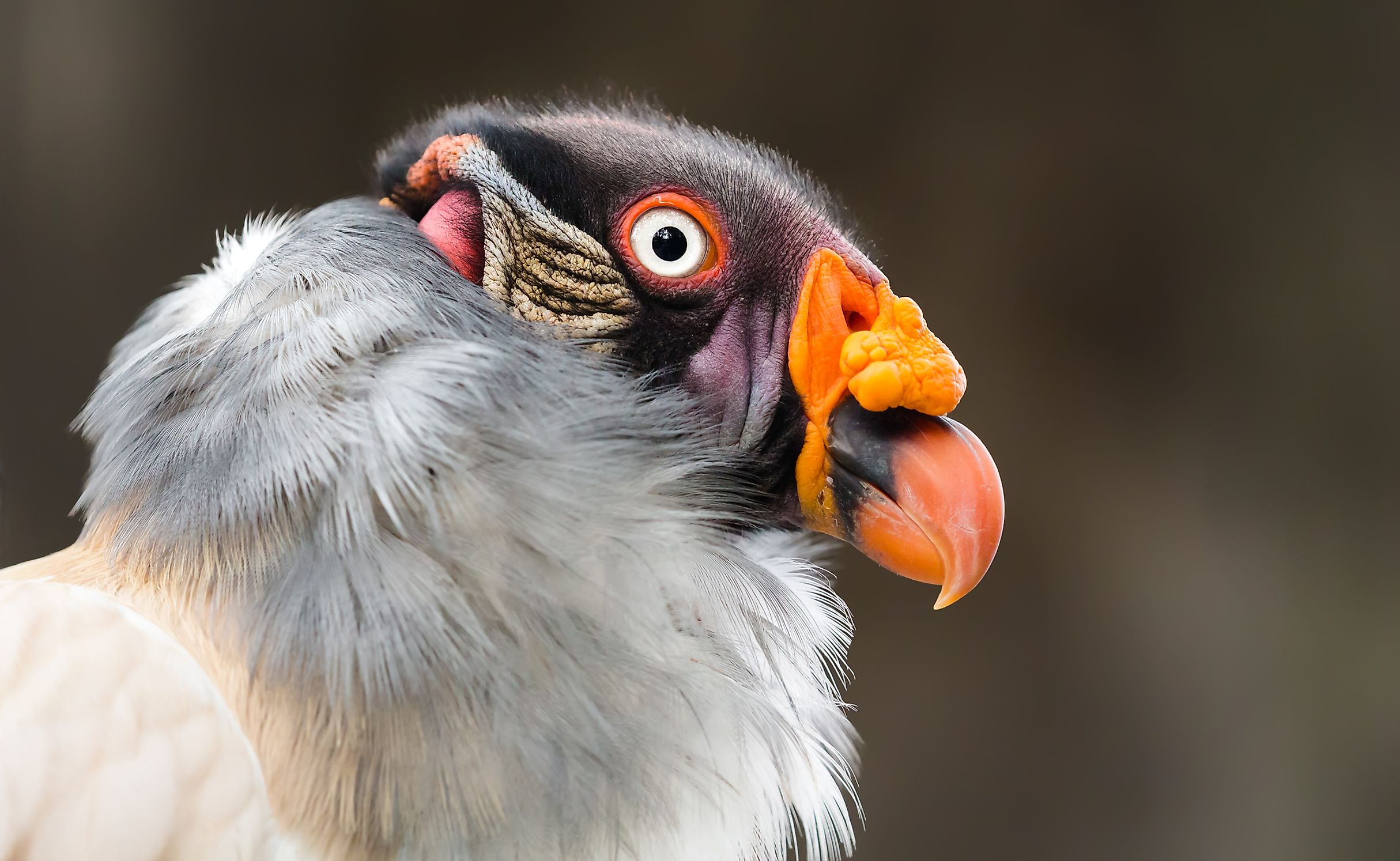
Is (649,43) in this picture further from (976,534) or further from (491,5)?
(976,534)

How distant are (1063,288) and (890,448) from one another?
9.30 feet

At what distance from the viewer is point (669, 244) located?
1138 millimetres

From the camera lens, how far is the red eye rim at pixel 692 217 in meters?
1.13

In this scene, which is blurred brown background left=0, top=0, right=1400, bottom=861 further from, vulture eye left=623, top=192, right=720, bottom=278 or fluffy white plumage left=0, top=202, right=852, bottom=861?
fluffy white plumage left=0, top=202, right=852, bottom=861

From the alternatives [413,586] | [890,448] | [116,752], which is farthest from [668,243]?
[116,752]

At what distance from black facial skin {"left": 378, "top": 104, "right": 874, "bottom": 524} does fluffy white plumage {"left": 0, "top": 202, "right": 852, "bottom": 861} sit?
0.07 m

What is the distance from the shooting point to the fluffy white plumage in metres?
0.87

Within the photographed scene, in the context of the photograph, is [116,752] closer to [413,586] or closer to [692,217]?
[413,586]

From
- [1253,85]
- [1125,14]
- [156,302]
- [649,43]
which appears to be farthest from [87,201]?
[1253,85]

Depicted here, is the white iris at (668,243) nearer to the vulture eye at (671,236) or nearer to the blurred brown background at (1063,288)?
the vulture eye at (671,236)

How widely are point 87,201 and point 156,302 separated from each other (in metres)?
2.83

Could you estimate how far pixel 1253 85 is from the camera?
3.70 metres

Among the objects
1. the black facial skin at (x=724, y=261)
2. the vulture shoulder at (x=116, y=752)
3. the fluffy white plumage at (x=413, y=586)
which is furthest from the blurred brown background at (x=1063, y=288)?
the vulture shoulder at (x=116, y=752)

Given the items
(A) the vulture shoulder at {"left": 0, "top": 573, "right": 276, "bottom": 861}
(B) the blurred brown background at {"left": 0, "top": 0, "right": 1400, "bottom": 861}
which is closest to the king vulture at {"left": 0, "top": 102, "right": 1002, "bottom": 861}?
(A) the vulture shoulder at {"left": 0, "top": 573, "right": 276, "bottom": 861}
